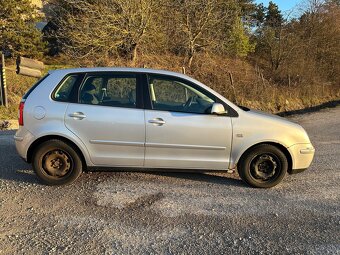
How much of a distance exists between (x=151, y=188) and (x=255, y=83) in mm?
14196

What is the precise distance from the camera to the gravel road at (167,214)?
12.9ft

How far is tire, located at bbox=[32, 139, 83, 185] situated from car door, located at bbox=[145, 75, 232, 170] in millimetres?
1045

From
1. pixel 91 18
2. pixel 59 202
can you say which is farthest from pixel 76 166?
pixel 91 18

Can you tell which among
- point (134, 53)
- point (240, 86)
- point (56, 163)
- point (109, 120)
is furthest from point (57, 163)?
point (134, 53)

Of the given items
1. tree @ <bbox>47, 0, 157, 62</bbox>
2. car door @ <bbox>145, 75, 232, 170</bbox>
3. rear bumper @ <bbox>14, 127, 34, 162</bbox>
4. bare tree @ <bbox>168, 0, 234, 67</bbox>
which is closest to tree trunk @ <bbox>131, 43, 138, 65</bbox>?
tree @ <bbox>47, 0, 157, 62</bbox>

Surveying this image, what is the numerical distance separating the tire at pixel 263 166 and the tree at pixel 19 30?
16125mm

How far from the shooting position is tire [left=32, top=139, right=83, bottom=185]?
5469 mm

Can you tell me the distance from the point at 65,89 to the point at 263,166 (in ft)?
10.0

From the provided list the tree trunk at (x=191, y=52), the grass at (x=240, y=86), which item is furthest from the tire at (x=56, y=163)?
the tree trunk at (x=191, y=52)

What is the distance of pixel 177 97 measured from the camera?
18.4 feet

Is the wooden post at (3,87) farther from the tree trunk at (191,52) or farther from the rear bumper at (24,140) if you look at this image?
the tree trunk at (191,52)

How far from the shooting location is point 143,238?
4055mm

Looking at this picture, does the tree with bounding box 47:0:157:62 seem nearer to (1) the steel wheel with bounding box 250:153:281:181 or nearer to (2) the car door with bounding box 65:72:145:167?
(2) the car door with bounding box 65:72:145:167

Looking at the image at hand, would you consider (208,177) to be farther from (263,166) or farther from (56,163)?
(56,163)
